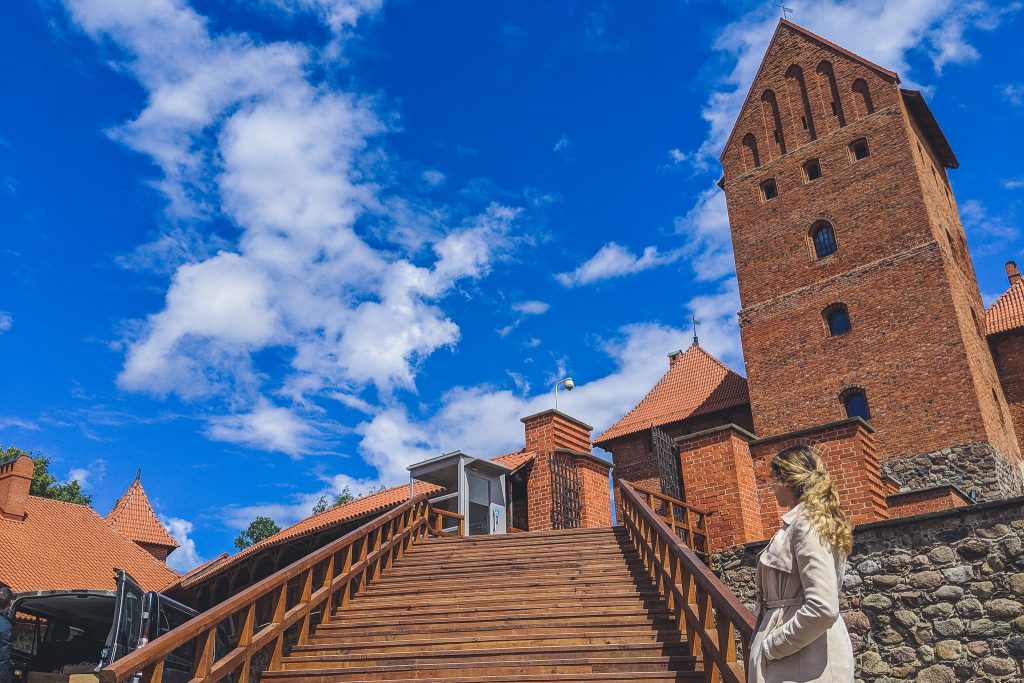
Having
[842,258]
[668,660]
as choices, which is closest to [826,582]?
[668,660]

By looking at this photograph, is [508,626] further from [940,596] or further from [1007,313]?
[1007,313]

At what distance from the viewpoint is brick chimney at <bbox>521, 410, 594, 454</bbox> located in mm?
13992

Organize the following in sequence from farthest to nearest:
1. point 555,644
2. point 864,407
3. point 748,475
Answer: point 864,407, point 748,475, point 555,644

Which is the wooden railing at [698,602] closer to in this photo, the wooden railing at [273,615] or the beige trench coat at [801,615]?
the beige trench coat at [801,615]

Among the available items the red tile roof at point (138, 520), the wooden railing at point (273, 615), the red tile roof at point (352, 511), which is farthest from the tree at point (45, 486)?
the wooden railing at point (273, 615)

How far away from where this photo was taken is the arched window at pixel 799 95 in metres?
20.5

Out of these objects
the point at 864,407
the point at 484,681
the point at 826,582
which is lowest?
the point at 484,681

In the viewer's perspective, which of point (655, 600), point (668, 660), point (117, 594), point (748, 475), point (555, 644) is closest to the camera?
point (668, 660)

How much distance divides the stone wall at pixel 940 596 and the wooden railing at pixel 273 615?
5.07 m

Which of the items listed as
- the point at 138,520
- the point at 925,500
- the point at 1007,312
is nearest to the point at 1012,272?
the point at 1007,312

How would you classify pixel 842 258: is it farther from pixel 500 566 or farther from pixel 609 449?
pixel 500 566

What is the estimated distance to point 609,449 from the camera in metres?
23.9

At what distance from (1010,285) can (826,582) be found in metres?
23.4

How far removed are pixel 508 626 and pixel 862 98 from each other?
18.0 meters
